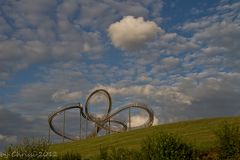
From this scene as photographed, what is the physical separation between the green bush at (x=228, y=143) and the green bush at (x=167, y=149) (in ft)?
10.7

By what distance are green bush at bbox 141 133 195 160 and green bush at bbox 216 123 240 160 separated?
10.7 feet

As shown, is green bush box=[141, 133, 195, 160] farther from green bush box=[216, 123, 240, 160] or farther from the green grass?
the green grass

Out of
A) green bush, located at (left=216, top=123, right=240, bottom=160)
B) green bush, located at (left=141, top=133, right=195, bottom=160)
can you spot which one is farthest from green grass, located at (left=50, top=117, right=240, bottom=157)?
green bush, located at (left=141, top=133, right=195, bottom=160)

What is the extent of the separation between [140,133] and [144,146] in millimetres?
33696

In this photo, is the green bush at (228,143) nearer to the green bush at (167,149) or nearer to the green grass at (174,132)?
the green bush at (167,149)

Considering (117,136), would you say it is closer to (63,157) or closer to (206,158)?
(63,157)

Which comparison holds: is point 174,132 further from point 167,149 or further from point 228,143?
point 228,143

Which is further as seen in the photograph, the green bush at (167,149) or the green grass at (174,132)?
the green grass at (174,132)

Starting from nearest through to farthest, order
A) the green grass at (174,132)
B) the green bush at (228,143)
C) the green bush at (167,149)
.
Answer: the green bush at (228,143) < the green bush at (167,149) < the green grass at (174,132)

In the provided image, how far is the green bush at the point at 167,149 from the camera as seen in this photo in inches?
1761

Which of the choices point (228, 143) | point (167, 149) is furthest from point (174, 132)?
point (228, 143)

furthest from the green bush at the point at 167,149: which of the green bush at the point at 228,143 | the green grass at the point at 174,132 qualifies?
the green grass at the point at 174,132

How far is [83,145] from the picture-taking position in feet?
268

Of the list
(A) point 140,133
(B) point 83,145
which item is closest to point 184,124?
(A) point 140,133
